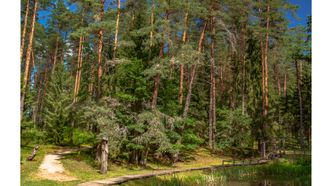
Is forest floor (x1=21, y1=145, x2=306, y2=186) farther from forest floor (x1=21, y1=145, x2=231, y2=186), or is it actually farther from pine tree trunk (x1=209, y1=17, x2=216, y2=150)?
pine tree trunk (x1=209, y1=17, x2=216, y2=150)

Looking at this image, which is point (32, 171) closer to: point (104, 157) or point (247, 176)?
point (104, 157)

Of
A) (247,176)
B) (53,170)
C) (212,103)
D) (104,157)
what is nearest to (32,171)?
(53,170)

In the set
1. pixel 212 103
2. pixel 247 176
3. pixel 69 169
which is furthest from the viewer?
pixel 212 103

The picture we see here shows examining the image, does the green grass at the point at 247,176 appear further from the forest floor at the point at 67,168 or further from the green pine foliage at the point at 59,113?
the green pine foliage at the point at 59,113

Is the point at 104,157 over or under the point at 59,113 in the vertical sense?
under

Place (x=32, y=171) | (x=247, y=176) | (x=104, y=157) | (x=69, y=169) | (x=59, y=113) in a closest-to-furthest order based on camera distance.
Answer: (x=32, y=171) < (x=69, y=169) < (x=104, y=157) < (x=247, y=176) < (x=59, y=113)

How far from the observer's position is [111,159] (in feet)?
51.3

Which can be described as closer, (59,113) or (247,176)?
(247,176)

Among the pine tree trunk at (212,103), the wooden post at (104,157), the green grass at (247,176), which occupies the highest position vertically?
the pine tree trunk at (212,103)

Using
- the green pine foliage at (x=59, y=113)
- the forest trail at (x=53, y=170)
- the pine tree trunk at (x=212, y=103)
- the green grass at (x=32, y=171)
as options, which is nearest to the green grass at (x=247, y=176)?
the forest trail at (x=53, y=170)

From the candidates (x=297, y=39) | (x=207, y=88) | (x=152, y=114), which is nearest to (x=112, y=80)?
(x=152, y=114)

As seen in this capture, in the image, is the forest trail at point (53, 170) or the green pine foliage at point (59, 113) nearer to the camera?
the forest trail at point (53, 170)
